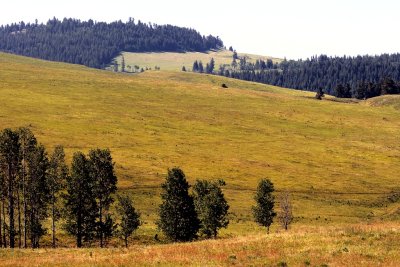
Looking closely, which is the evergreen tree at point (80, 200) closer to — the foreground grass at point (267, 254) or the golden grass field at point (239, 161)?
the golden grass field at point (239, 161)

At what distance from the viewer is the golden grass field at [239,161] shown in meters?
36.4

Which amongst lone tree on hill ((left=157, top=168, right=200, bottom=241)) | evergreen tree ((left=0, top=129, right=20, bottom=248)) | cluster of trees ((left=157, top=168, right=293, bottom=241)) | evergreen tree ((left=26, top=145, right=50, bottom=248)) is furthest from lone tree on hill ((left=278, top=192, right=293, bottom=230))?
evergreen tree ((left=0, top=129, right=20, bottom=248))

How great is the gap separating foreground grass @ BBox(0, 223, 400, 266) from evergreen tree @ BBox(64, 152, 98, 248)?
866 inches

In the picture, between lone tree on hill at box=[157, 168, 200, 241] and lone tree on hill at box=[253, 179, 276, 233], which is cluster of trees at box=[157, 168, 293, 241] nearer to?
lone tree on hill at box=[157, 168, 200, 241]

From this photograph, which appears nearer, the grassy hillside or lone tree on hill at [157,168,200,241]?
lone tree on hill at [157,168,200,241]

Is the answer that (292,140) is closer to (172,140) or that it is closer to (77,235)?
(172,140)

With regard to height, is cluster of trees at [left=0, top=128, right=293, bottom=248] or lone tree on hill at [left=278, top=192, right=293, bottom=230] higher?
cluster of trees at [left=0, top=128, right=293, bottom=248]

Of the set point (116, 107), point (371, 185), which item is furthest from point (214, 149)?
point (116, 107)

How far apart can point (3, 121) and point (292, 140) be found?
3235 inches

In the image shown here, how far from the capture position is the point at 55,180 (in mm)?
65688

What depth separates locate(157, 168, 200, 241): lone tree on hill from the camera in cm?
6325

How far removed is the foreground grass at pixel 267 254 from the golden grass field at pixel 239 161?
0.28ft

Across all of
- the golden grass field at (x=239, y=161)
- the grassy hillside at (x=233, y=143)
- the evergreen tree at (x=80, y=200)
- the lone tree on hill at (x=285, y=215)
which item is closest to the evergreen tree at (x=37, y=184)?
the evergreen tree at (x=80, y=200)

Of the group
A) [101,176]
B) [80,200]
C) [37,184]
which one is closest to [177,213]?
[101,176]
